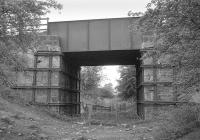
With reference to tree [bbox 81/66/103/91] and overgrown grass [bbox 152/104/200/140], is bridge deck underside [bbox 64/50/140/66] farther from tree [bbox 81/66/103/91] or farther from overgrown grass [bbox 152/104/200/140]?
tree [bbox 81/66/103/91]

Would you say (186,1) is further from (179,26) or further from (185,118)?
(185,118)

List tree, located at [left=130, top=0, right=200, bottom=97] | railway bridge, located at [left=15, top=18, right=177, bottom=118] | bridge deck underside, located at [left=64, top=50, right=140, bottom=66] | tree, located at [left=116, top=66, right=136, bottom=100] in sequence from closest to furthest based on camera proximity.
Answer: tree, located at [left=130, top=0, right=200, bottom=97] < railway bridge, located at [left=15, top=18, right=177, bottom=118] < bridge deck underside, located at [left=64, top=50, right=140, bottom=66] < tree, located at [left=116, top=66, right=136, bottom=100]

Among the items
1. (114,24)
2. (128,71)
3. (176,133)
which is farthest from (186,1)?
(128,71)

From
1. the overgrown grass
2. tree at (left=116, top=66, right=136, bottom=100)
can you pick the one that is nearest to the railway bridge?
the overgrown grass

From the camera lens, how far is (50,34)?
67.8 ft

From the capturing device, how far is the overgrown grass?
10.1 meters

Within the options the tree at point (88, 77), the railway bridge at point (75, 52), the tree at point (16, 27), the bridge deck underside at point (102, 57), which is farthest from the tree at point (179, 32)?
the tree at point (88, 77)

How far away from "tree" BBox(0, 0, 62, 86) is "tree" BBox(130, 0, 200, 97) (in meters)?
3.60

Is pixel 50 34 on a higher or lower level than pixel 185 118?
higher

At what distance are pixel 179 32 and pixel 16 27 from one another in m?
5.33

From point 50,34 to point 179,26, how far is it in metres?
14.7

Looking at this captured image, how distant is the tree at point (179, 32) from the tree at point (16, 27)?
360 centimetres

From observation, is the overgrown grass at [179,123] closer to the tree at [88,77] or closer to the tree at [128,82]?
the tree at [128,82]

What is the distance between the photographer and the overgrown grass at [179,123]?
10.1 meters
